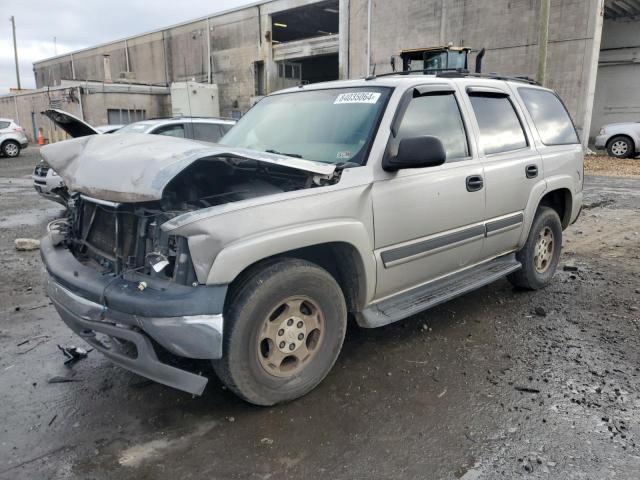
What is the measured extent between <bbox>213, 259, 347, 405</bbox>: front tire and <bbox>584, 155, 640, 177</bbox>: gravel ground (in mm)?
14175

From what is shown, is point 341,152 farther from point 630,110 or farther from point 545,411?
point 630,110

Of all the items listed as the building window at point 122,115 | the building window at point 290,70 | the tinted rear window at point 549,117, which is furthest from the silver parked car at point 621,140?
the building window at point 122,115

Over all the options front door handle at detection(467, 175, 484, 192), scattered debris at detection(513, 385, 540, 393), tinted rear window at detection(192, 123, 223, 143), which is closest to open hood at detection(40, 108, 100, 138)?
front door handle at detection(467, 175, 484, 192)

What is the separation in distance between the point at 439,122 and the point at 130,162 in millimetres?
2256

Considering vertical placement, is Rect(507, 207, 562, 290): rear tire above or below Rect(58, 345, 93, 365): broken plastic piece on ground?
above

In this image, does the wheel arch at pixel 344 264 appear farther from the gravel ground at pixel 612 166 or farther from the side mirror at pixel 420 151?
the gravel ground at pixel 612 166

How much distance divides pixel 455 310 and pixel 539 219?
124 centimetres

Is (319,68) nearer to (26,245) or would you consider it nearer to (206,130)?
(206,130)

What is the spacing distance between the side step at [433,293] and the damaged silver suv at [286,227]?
0.05 feet

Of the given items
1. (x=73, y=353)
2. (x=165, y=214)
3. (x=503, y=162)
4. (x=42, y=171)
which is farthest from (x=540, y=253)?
(x=42, y=171)

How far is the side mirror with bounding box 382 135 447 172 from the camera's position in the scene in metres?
3.04

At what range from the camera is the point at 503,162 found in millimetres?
4152

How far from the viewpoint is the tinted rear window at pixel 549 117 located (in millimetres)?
4715

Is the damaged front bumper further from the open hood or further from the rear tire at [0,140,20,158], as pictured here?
the rear tire at [0,140,20,158]
